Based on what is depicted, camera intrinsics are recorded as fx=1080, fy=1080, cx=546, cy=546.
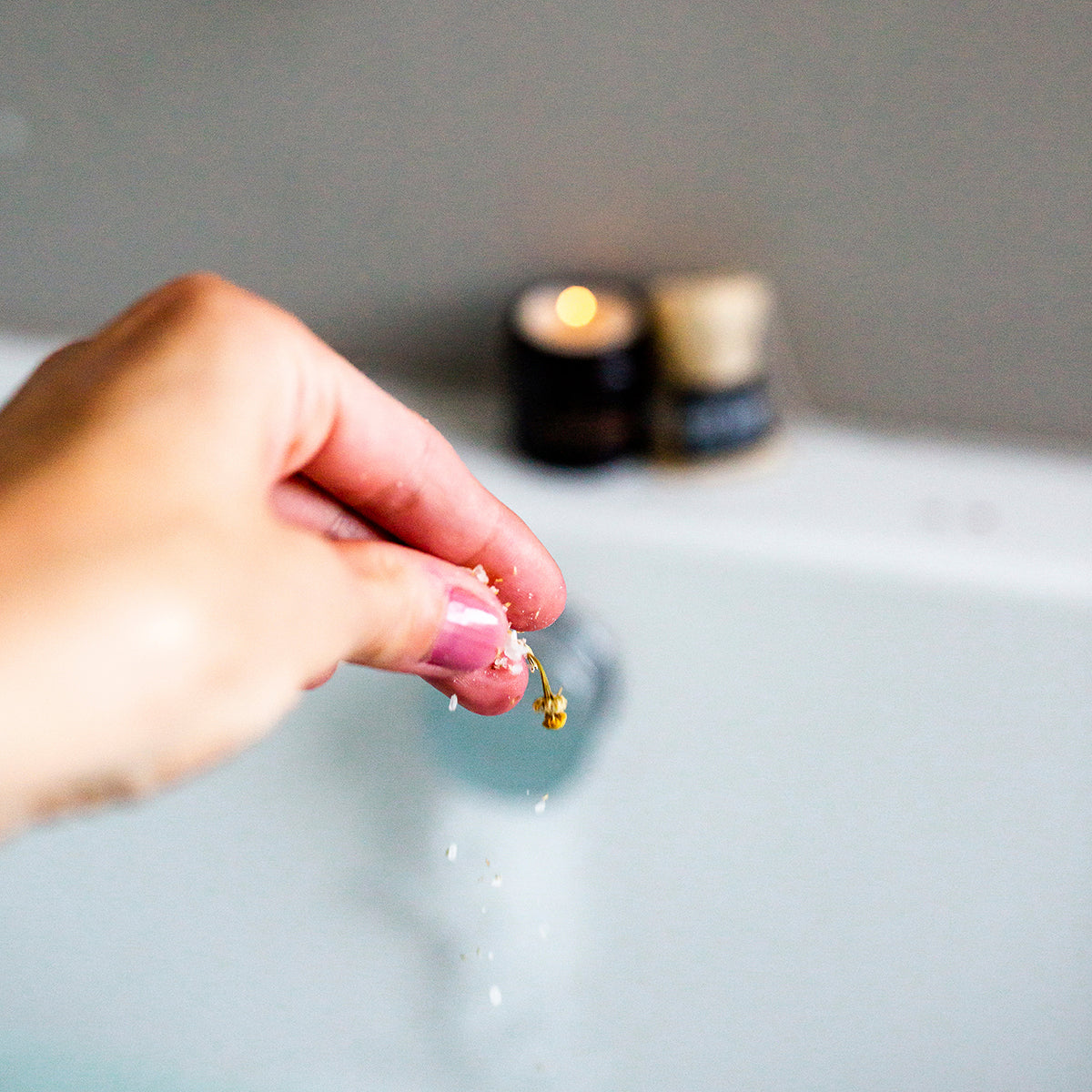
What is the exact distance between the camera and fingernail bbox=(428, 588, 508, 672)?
0.95ft

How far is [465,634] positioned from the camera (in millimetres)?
295

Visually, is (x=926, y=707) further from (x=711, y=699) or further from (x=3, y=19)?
(x=3, y=19)

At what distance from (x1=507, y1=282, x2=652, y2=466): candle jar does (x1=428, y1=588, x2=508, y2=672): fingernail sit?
0.25 m

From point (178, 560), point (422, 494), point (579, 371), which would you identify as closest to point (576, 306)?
point (579, 371)

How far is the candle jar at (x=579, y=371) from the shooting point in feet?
1.74

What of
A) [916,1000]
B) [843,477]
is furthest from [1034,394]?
[916,1000]

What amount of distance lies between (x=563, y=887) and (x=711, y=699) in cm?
15

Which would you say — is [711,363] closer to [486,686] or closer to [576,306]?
[576,306]

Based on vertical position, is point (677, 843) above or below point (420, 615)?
below

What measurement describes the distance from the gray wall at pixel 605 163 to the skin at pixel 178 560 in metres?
0.30

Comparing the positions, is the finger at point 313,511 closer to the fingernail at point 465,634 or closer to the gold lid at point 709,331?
the fingernail at point 465,634

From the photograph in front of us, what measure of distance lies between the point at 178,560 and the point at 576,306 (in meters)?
0.38

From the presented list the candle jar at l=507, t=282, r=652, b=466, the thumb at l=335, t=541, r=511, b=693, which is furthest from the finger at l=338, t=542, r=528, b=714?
the candle jar at l=507, t=282, r=652, b=466

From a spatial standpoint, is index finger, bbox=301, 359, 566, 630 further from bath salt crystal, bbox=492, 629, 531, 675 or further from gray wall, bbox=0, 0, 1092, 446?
gray wall, bbox=0, 0, 1092, 446
